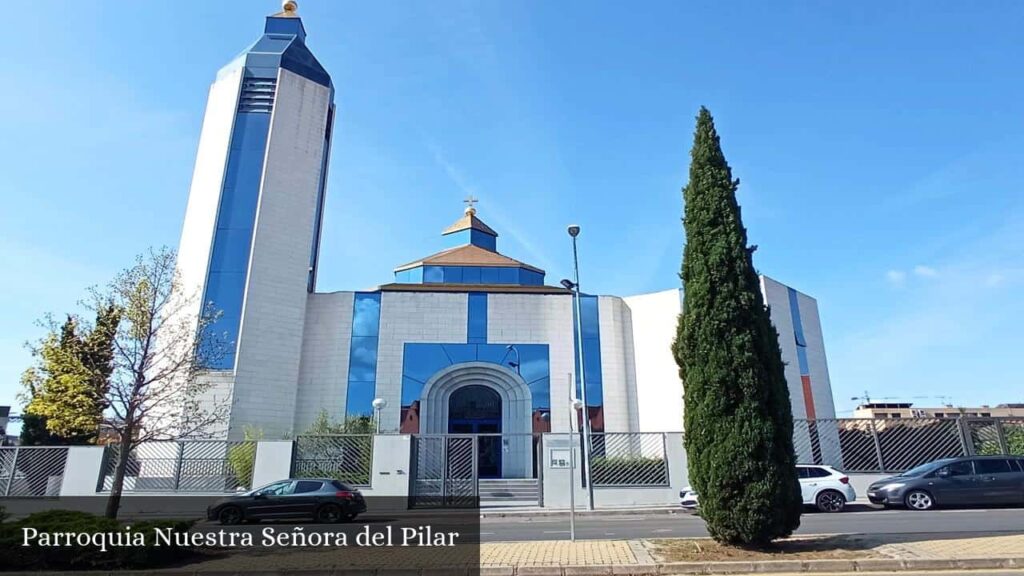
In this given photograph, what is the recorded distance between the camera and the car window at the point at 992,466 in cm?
1614

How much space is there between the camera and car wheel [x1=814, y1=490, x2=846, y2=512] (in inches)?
647

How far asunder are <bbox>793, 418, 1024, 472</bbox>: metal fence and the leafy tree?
2105cm

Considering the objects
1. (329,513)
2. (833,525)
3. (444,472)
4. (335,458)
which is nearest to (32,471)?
(335,458)

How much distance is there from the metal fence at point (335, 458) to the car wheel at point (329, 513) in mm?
4717

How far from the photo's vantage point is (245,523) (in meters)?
15.6

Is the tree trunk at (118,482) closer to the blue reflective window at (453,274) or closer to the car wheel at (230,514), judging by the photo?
the car wheel at (230,514)

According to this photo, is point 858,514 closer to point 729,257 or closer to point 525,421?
point 729,257

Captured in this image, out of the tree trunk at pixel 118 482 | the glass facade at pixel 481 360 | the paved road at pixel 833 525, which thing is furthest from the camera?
the glass facade at pixel 481 360

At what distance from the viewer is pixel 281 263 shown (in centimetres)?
2928

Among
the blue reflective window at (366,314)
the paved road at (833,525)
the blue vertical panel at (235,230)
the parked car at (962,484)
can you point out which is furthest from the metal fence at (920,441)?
the blue vertical panel at (235,230)

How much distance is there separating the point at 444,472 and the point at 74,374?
11805 millimetres

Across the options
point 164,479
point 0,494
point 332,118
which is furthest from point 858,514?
point 332,118

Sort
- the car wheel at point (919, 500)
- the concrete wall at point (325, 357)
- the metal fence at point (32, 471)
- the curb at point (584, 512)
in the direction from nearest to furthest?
the car wheel at point (919, 500) → the curb at point (584, 512) → the metal fence at point (32, 471) → the concrete wall at point (325, 357)

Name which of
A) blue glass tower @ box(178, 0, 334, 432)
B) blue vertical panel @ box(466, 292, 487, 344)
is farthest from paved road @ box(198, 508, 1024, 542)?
blue vertical panel @ box(466, 292, 487, 344)
